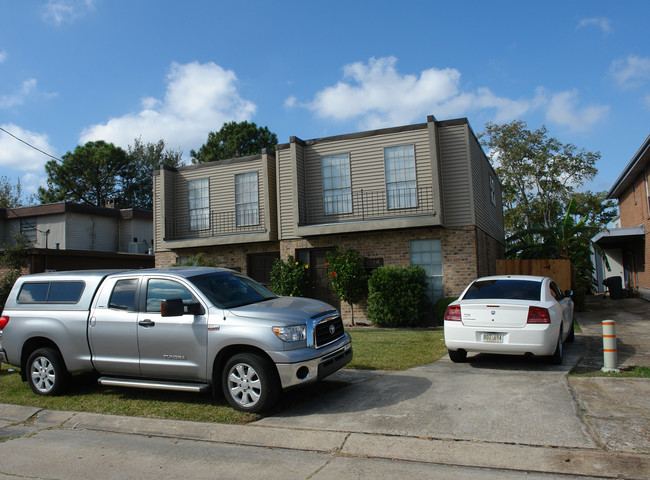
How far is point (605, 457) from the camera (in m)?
4.30

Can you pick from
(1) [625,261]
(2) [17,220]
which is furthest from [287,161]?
(1) [625,261]

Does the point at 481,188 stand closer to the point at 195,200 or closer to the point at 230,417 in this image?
the point at 195,200

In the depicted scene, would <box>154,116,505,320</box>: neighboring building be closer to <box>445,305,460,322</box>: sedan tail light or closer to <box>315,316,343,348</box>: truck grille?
<box>445,305,460,322</box>: sedan tail light

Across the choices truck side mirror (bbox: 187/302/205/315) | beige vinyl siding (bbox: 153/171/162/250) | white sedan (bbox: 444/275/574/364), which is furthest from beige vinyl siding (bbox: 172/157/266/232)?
truck side mirror (bbox: 187/302/205/315)

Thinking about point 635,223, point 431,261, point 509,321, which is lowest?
point 509,321

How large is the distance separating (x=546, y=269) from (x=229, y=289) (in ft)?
39.4

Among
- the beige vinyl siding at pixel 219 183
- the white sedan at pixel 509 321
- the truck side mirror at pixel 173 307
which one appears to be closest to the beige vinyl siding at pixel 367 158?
the beige vinyl siding at pixel 219 183

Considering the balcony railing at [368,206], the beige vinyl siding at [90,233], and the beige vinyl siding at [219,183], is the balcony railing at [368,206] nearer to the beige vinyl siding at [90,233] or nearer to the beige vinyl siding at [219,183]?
the beige vinyl siding at [219,183]

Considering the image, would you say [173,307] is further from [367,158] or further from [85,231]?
[85,231]

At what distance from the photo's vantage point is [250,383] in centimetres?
595

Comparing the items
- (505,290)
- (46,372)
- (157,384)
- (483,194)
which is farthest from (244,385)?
(483,194)

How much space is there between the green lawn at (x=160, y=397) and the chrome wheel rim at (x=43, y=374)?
16 centimetres

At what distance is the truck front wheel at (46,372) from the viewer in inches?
284

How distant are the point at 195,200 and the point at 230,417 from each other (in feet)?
45.1
